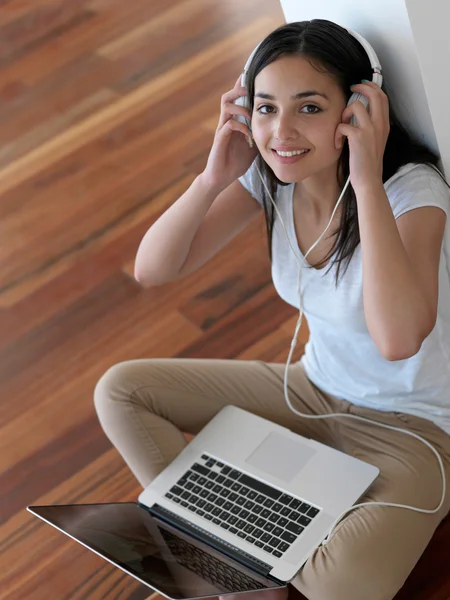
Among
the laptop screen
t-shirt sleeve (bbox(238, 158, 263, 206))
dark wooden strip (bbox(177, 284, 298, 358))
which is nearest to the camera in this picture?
the laptop screen

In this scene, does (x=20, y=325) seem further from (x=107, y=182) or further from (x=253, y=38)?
(x=253, y=38)

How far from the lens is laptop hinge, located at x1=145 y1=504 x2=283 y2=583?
1407 mm

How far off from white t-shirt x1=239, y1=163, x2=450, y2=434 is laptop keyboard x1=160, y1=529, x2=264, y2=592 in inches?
13.1

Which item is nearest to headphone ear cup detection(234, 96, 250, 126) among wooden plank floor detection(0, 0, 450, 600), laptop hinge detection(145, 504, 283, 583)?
laptop hinge detection(145, 504, 283, 583)

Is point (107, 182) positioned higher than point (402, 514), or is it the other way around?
point (107, 182)

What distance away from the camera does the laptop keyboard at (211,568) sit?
1.38 meters

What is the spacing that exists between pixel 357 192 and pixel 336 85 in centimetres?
14

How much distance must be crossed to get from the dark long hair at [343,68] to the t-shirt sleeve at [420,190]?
0.01m

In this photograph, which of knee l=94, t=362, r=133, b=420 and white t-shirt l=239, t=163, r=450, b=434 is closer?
white t-shirt l=239, t=163, r=450, b=434

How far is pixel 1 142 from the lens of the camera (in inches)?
107

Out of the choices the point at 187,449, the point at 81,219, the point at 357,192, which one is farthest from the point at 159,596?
the point at 81,219

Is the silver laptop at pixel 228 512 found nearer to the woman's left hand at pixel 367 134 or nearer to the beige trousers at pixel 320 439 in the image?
the beige trousers at pixel 320 439

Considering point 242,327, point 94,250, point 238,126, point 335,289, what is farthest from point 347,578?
point 94,250

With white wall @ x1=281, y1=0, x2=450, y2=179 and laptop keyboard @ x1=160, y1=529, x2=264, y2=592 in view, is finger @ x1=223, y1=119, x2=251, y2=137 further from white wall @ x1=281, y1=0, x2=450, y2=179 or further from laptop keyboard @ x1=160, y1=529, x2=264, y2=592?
laptop keyboard @ x1=160, y1=529, x2=264, y2=592
